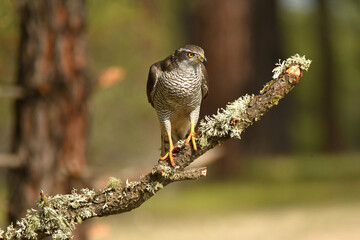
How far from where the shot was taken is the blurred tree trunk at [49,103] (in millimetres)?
6945

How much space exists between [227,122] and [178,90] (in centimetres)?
53

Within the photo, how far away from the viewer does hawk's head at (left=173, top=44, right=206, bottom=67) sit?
12.2ft

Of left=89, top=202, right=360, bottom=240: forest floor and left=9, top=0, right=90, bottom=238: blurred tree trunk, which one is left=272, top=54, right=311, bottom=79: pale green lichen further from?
left=89, top=202, right=360, bottom=240: forest floor

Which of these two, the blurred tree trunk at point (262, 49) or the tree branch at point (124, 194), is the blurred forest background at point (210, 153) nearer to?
the blurred tree trunk at point (262, 49)

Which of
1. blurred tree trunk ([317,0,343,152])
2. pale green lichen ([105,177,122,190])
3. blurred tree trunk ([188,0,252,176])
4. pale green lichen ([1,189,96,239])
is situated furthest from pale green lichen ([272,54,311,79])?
blurred tree trunk ([317,0,343,152])

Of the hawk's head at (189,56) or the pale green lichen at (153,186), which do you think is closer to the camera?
the pale green lichen at (153,186)

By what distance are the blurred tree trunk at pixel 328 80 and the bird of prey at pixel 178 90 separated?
2267 centimetres

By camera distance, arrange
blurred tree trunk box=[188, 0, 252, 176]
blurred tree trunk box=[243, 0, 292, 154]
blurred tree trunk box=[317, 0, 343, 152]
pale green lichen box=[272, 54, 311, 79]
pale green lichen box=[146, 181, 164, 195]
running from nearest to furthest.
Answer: pale green lichen box=[272, 54, 311, 79]
pale green lichen box=[146, 181, 164, 195]
blurred tree trunk box=[188, 0, 252, 176]
blurred tree trunk box=[317, 0, 343, 152]
blurred tree trunk box=[243, 0, 292, 154]

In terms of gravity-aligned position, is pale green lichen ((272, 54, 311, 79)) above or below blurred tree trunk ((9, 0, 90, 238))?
below

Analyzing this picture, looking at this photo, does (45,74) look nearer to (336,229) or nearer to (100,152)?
(336,229)

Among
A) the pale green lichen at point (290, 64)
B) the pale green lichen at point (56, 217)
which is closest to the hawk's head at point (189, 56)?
the pale green lichen at point (290, 64)

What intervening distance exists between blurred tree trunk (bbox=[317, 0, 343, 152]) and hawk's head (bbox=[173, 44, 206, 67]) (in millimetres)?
23086

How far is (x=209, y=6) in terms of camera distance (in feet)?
57.5

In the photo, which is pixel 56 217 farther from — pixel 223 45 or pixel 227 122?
pixel 223 45
